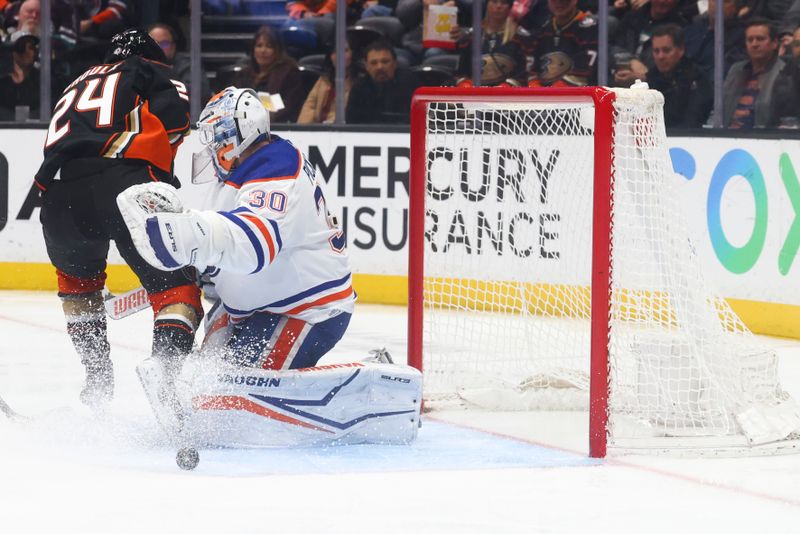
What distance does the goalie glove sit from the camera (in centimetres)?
298

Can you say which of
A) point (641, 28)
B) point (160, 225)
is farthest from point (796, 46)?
point (160, 225)

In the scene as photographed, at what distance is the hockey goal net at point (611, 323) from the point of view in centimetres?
333

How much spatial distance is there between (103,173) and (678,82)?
3118 millimetres

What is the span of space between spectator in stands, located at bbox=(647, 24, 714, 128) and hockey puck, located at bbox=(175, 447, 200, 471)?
3446 millimetres

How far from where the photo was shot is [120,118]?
12.0 feet

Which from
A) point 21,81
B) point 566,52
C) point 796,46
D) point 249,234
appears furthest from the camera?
point 21,81

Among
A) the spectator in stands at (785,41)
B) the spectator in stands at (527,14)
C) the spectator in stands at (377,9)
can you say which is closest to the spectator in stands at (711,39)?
the spectator in stands at (785,41)

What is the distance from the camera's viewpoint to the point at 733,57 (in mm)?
5867

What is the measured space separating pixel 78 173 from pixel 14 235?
329cm

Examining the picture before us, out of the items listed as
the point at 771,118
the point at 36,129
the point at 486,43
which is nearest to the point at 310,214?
the point at 771,118

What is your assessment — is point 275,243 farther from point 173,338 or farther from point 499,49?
point 499,49

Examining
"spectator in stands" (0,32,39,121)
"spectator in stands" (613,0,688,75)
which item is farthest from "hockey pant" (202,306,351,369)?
"spectator in stands" (0,32,39,121)

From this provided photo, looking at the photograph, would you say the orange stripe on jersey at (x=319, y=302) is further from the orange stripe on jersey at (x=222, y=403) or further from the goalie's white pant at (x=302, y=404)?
the orange stripe on jersey at (x=222, y=403)

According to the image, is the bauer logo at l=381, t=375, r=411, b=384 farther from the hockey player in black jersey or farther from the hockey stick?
the hockey stick
